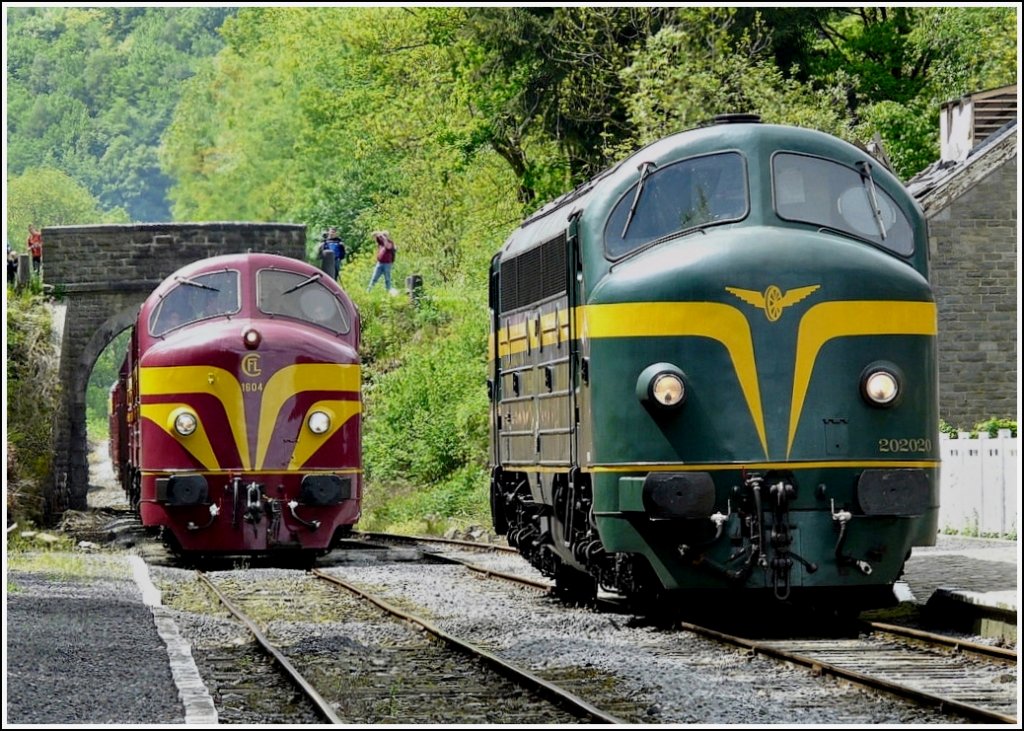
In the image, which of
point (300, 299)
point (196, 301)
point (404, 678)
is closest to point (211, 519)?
point (196, 301)

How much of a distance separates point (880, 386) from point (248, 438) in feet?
30.4

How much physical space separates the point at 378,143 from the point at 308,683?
3419 centimetres

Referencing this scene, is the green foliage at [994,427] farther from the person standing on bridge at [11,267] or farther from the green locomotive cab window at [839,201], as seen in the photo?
the person standing on bridge at [11,267]

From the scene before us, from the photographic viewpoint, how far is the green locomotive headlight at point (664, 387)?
481 inches

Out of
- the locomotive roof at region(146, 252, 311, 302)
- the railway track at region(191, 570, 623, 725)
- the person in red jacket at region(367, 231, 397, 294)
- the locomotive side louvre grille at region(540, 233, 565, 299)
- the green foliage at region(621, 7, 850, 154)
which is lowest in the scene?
the railway track at region(191, 570, 623, 725)

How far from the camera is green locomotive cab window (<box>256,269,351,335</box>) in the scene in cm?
2103

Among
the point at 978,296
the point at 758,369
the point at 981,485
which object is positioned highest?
the point at 978,296

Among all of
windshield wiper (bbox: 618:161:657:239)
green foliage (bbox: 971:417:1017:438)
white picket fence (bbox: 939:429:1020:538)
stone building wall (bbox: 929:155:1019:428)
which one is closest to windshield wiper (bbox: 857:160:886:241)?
windshield wiper (bbox: 618:161:657:239)

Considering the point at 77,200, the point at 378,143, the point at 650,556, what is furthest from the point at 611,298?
the point at 77,200

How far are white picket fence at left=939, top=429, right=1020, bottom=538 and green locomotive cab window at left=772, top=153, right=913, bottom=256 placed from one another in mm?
9273

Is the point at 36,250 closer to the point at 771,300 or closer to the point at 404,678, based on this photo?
the point at 771,300

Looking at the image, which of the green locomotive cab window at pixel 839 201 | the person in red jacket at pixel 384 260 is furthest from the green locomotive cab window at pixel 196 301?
the person in red jacket at pixel 384 260

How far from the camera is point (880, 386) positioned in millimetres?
12305

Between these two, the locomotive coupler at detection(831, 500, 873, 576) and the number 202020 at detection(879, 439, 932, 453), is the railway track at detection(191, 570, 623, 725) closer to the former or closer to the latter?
the locomotive coupler at detection(831, 500, 873, 576)
